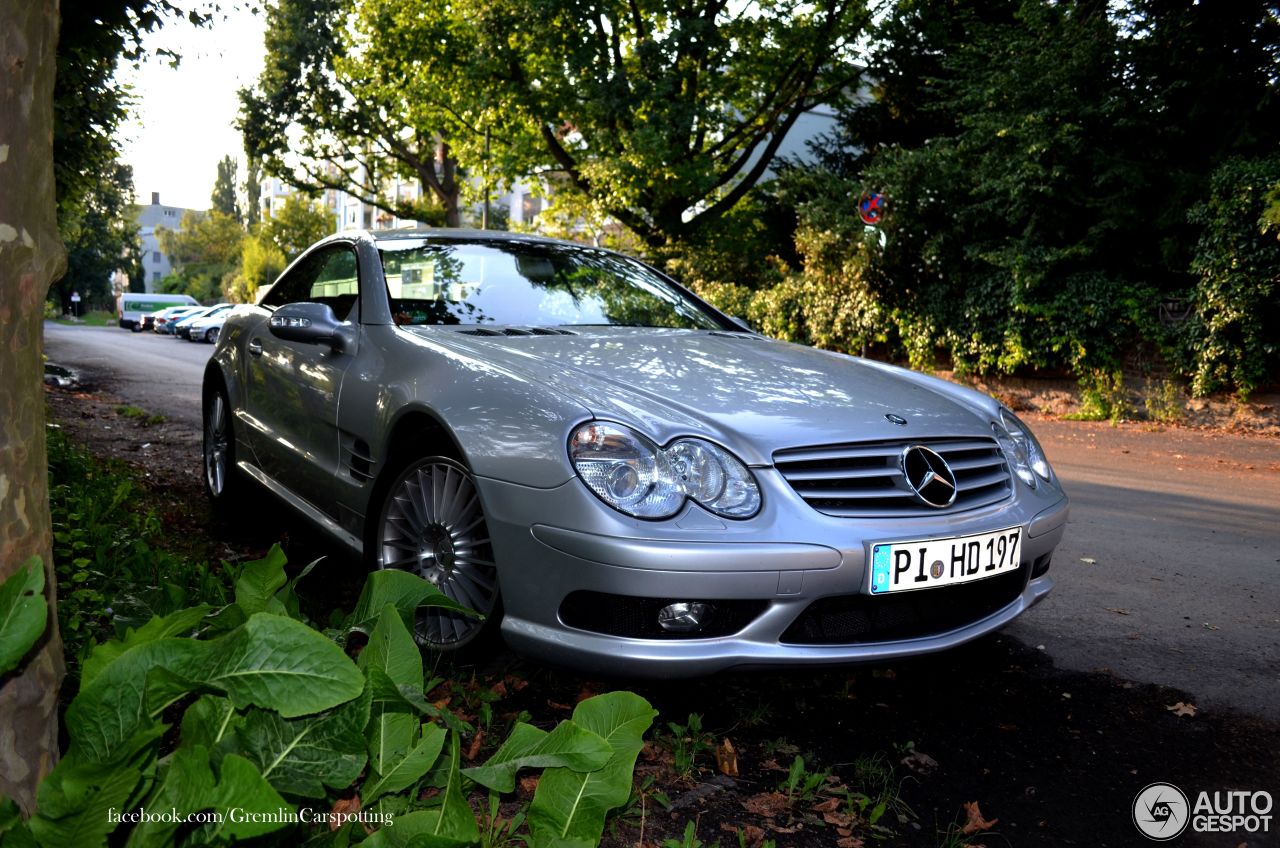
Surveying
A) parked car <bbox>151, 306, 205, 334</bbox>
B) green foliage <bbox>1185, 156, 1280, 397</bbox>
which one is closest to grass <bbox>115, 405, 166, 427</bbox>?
green foliage <bbox>1185, 156, 1280, 397</bbox>

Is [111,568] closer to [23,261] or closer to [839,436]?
[23,261]

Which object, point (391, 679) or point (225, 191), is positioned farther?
point (225, 191)

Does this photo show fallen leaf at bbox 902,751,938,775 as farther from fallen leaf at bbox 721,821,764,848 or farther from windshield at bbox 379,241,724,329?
windshield at bbox 379,241,724,329

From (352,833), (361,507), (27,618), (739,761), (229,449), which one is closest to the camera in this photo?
(27,618)

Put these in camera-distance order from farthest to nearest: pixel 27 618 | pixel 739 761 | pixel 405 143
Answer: pixel 405 143, pixel 739 761, pixel 27 618

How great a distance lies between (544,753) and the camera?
6.76 feet

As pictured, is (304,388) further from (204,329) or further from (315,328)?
(204,329)

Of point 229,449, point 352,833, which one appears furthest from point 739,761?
point 229,449

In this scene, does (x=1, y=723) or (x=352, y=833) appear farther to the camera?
(x=352, y=833)

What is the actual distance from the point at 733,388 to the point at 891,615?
0.84 m

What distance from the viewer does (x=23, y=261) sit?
1.74 metres

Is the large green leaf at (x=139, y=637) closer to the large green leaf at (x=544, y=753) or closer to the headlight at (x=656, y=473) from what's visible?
the large green leaf at (x=544, y=753)

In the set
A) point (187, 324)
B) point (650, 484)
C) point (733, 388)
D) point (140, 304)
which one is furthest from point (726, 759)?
point (140, 304)

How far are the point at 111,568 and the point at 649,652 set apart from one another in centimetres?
216
